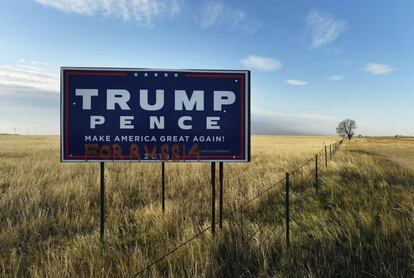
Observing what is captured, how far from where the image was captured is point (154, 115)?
466cm

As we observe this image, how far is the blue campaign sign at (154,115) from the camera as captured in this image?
15.0 ft

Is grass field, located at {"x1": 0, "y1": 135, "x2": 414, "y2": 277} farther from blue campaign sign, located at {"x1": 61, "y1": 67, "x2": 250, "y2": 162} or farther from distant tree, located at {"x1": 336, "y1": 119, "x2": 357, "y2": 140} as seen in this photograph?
distant tree, located at {"x1": 336, "y1": 119, "x2": 357, "y2": 140}

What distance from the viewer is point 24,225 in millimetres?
4938

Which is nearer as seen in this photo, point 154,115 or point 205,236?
point 205,236

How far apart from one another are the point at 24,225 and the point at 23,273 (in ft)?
5.44

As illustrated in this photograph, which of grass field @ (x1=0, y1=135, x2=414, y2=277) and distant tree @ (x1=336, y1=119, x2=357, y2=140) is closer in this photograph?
grass field @ (x1=0, y1=135, x2=414, y2=277)

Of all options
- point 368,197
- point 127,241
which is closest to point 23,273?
point 127,241

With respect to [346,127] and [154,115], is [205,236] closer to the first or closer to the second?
[154,115]

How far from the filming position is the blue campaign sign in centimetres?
457

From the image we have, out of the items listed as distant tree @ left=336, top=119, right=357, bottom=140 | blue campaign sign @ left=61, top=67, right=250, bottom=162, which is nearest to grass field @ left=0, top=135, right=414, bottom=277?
blue campaign sign @ left=61, top=67, right=250, bottom=162

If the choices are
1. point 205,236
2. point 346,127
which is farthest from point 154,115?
point 346,127

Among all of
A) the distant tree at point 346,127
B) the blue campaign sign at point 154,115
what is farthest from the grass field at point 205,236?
the distant tree at point 346,127

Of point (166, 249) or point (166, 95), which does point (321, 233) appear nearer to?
point (166, 249)

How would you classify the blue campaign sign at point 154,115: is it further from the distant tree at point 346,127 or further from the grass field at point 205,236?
the distant tree at point 346,127
